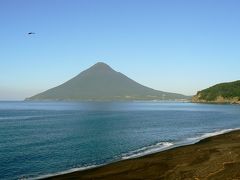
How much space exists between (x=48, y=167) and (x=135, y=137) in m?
24.7

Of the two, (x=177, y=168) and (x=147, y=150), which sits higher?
(x=177, y=168)

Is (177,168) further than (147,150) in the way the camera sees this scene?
No

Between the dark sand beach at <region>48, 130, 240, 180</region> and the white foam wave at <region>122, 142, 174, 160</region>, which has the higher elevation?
the dark sand beach at <region>48, 130, 240, 180</region>

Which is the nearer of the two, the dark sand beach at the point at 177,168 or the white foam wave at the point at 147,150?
the dark sand beach at the point at 177,168

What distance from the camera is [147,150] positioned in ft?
142

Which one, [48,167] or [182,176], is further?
[48,167]

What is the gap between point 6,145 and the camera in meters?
47.9

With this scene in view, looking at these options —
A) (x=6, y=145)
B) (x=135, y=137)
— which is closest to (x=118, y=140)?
(x=135, y=137)

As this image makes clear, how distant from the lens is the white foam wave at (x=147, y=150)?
129ft

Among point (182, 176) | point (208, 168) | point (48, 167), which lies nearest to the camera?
point (182, 176)

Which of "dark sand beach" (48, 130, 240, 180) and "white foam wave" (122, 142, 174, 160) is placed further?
"white foam wave" (122, 142, 174, 160)

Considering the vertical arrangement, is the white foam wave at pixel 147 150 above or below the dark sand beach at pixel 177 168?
below

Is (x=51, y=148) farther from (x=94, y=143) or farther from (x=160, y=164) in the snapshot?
(x=160, y=164)

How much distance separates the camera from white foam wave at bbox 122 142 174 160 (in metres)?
39.4
